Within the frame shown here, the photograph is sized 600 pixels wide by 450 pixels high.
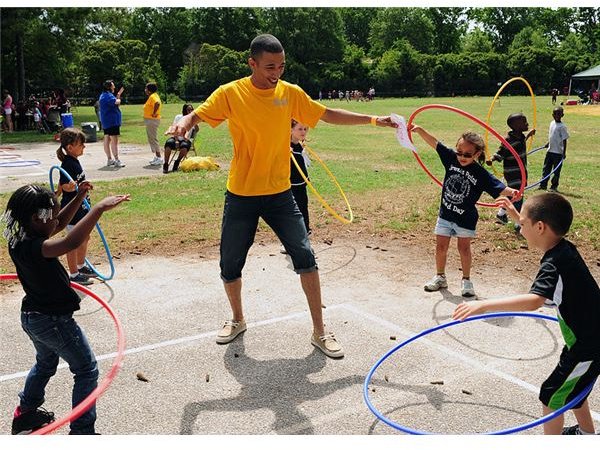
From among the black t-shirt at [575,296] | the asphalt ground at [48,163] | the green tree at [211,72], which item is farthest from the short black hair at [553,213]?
the green tree at [211,72]

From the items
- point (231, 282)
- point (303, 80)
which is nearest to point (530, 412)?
point (231, 282)

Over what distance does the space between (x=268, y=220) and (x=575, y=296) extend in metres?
2.73

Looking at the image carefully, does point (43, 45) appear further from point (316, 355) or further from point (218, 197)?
point (316, 355)

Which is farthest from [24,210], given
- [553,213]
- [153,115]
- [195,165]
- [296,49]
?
[296,49]

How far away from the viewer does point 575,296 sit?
3.56 meters

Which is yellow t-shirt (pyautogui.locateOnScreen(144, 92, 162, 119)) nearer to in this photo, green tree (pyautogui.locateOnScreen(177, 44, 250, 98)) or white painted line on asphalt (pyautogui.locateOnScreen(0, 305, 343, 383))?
white painted line on asphalt (pyautogui.locateOnScreen(0, 305, 343, 383))

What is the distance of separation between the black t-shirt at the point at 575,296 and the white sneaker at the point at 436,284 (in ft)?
11.3

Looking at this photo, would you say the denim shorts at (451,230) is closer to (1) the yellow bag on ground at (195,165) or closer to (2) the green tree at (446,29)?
(1) the yellow bag on ground at (195,165)

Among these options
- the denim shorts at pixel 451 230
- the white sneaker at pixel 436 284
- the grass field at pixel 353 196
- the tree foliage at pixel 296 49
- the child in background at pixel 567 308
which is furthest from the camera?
the tree foliage at pixel 296 49

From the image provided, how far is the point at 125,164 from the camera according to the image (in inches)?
714

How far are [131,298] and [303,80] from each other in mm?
75115

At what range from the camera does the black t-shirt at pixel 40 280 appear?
3787 millimetres

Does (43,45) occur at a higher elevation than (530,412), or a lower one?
higher

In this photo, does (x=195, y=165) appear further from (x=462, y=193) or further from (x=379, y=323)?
(x=379, y=323)
